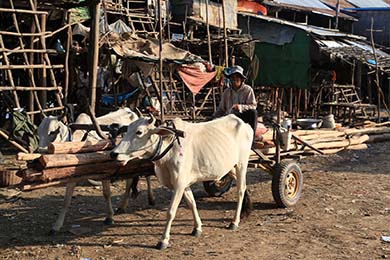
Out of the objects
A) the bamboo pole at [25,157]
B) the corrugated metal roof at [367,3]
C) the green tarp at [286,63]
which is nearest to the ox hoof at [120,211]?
the bamboo pole at [25,157]

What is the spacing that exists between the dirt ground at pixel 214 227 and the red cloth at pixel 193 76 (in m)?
4.19

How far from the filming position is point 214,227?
662 cm

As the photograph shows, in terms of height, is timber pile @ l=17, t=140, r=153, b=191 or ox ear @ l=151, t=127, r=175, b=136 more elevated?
ox ear @ l=151, t=127, r=175, b=136

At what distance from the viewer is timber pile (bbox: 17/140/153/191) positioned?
201 inches

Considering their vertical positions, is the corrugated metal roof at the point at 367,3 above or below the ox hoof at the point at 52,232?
above

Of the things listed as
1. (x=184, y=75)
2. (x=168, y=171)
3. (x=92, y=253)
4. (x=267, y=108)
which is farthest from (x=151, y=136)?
(x=267, y=108)

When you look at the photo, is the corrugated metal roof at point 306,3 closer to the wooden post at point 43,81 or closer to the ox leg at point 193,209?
the wooden post at point 43,81

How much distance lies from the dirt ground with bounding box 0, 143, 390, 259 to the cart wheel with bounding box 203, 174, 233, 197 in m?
0.13

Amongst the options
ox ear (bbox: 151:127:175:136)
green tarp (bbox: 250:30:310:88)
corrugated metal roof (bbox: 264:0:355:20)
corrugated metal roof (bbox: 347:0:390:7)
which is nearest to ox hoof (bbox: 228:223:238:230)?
ox ear (bbox: 151:127:175:136)

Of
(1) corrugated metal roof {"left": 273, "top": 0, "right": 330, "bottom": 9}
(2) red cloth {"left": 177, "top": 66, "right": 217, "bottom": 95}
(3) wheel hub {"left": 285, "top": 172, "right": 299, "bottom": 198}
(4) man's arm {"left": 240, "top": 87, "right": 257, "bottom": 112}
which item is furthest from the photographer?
(1) corrugated metal roof {"left": 273, "top": 0, "right": 330, "bottom": 9}

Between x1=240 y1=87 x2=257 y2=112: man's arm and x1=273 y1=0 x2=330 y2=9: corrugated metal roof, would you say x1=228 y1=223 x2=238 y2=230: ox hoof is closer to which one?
x1=240 y1=87 x2=257 y2=112: man's arm

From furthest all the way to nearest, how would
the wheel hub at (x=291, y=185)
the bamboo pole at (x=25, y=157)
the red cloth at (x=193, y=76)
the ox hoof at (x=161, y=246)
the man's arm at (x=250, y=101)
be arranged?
the red cloth at (x=193, y=76)
the wheel hub at (x=291, y=185)
the man's arm at (x=250, y=101)
the ox hoof at (x=161, y=246)
the bamboo pole at (x=25, y=157)

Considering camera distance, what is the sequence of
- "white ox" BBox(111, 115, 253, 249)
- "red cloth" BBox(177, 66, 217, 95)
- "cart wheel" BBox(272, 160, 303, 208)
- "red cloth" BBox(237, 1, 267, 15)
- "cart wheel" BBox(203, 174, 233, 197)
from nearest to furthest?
"white ox" BBox(111, 115, 253, 249)
"cart wheel" BBox(272, 160, 303, 208)
"cart wheel" BBox(203, 174, 233, 197)
"red cloth" BBox(177, 66, 217, 95)
"red cloth" BBox(237, 1, 267, 15)

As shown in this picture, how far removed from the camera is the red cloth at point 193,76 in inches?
503
